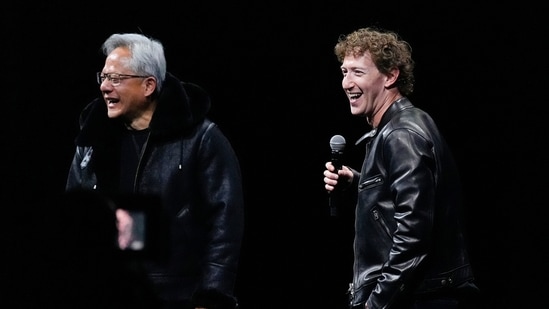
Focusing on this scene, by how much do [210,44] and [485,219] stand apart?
1491mm

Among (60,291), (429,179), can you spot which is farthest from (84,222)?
(429,179)

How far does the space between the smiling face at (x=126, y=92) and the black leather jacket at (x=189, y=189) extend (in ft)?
0.25

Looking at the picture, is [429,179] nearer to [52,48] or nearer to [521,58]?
[521,58]

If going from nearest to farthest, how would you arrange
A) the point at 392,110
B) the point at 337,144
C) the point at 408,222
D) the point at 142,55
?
the point at 408,222 → the point at 392,110 → the point at 337,144 → the point at 142,55

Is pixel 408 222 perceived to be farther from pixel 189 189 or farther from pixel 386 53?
pixel 189 189

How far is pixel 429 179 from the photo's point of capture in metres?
3.06

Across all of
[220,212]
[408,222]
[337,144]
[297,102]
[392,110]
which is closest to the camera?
[408,222]

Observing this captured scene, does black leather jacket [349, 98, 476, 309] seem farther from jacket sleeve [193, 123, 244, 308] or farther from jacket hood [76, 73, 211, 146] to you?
jacket hood [76, 73, 211, 146]

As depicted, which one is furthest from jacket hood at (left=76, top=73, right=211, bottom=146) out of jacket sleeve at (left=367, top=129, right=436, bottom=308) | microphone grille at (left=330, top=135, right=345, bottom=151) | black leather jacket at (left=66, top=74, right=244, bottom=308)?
jacket sleeve at (left=367, top=129, right=436, bottom=308)

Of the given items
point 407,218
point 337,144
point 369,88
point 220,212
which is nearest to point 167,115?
point 220,212

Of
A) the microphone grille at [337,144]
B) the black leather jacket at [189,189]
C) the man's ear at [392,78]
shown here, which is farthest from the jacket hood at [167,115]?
the man's ear at [392,78]

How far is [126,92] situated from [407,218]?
1185mm

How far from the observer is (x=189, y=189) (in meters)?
3.59

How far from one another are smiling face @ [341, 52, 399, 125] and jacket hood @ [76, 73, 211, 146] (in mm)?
567
